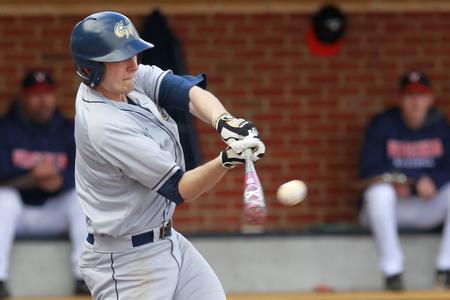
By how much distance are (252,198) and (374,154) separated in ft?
13.8

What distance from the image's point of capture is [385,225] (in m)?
8.23

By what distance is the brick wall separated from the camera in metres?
8.93

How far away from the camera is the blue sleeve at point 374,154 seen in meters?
8.45

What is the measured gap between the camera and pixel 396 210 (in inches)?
333

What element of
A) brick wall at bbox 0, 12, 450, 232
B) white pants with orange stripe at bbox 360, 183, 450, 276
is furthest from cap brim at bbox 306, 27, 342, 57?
white pants with orange stripe at bbox 360, 183, 450, 276

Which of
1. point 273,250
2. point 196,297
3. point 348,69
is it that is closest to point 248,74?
point 348,69

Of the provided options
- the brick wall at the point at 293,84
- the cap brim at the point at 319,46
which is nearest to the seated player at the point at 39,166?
the brick wall at the point at 293,84

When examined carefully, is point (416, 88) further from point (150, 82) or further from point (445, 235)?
point (150, 82)

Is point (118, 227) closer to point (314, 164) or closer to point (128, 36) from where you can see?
point (128, 36)

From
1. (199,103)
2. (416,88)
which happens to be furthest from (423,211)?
(199,103)

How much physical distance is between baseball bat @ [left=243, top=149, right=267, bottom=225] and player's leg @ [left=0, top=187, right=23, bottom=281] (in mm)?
3822

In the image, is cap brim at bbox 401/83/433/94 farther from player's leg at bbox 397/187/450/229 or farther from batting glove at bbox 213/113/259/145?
batting glove at bbox 213/113/259/145

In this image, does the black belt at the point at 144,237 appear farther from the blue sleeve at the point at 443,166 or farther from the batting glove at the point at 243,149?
the blue sleeve at the point at 443,166

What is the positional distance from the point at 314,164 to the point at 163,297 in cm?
421
